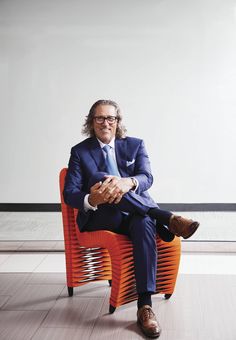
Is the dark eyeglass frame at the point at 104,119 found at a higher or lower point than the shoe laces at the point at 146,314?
higher

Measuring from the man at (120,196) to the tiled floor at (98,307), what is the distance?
186 millimetres

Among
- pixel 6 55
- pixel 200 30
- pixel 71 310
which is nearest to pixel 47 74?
pixel 6 55

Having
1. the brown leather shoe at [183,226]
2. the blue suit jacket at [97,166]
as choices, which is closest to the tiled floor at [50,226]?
the blue suit jacket at [97,166]

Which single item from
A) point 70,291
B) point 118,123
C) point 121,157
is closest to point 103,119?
point 118,123

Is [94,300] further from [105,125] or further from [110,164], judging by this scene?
[105,125]

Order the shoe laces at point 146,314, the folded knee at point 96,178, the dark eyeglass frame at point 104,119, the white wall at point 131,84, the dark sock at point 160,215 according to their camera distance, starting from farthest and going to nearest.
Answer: the white wall at point 131,84 → the dark eyeglass frame at point 104,119 → the folded knee at point 96,178 → the dark sock at point 160,215 → the shoe laces at point 146,314

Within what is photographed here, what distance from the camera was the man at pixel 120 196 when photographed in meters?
2.85

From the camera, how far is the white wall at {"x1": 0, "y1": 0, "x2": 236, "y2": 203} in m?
6.02

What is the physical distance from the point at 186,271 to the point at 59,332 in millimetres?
1351

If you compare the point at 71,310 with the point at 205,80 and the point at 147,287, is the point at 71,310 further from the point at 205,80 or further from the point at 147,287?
the point at 205,80

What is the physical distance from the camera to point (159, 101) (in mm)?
6129

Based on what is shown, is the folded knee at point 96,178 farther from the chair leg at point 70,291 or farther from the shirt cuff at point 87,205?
the chair leg at point 70,291

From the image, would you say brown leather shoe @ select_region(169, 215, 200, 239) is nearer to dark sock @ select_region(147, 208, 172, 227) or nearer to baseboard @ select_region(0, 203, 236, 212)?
dark sock @ select_region(147, 208, 172, 227)

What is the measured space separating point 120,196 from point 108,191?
0.30 feet
